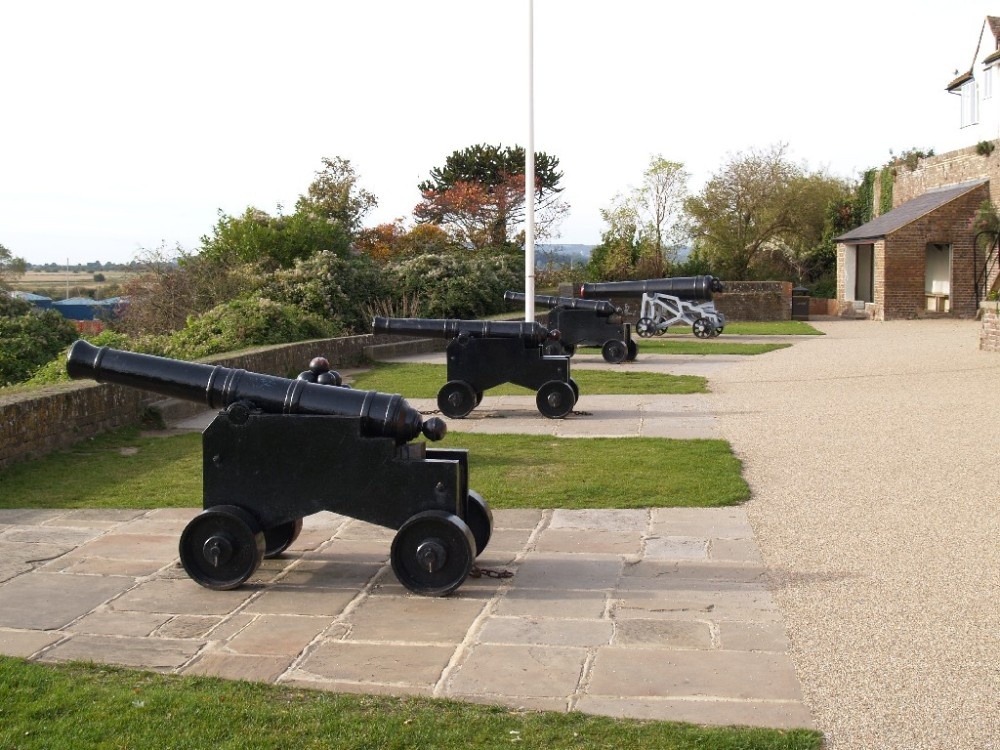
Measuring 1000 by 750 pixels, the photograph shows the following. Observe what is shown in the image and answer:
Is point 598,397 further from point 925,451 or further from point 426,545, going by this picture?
point 426,545

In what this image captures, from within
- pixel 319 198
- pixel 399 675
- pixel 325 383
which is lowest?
pixel 399 675

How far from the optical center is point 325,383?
6254mm

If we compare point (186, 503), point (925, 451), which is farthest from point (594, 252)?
point (186, 503)

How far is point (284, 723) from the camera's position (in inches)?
159

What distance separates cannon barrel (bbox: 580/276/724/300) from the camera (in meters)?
24.0

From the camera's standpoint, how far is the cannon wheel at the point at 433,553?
5551 mm

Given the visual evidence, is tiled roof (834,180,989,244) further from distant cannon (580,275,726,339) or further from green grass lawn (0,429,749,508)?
green grass lawn (0,429,749,508)

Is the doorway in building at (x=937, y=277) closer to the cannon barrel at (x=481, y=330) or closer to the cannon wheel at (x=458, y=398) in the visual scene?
the cannon barrel at (x=481, y=330)

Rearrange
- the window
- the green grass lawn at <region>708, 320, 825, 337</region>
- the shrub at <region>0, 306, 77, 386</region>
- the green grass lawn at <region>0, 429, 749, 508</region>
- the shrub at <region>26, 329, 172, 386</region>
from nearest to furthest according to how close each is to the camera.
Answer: the green grass lawn at <region>0, 429, 749, 508</region> → the shrub at <region>26, 329, 172, 386</region> → the shrub at <region>0, 306, 77, 386</region> → the green grass lawn at <region>708, 320, 825, 337</region> → the window

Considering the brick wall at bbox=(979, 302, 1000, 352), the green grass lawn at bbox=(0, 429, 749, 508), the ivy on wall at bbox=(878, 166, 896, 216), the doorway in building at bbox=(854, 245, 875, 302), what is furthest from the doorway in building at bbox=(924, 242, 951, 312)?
the green grass lawn at bbox=(0, 429, 749, 508)

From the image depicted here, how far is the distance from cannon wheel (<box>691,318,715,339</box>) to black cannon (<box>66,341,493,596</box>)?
65.1ft

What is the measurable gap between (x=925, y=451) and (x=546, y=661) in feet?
20.5

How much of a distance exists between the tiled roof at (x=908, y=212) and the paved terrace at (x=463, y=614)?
1077 inches

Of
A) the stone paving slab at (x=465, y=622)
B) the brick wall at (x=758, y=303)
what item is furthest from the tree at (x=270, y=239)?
the stone paving slab at (x=465, y=622)
